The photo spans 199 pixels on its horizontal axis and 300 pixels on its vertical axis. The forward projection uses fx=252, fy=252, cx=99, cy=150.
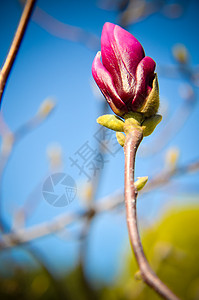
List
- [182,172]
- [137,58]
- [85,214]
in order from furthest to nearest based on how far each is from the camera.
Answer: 1. [85,214]
2. [182,172]
3. [137,58]

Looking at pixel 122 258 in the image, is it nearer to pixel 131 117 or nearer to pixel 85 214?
pixel 85 214

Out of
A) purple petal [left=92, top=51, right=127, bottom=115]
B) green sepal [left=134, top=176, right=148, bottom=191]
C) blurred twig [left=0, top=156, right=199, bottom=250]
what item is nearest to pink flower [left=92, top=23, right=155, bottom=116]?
purple petal [left=92, top=51, right=127, bottom=115]

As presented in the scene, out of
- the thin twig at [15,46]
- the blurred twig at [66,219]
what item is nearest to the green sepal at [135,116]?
the thin twig at [15,46]

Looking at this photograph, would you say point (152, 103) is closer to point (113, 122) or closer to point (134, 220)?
point (113, 122)

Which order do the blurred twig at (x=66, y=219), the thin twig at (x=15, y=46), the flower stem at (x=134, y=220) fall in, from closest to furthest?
the flower stem at (x=134, y=220) → the thin twig at (x=15, y=46) → the blurred twig at (x=66, y=219)

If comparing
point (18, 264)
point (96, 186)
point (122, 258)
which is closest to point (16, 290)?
point (18, 264)

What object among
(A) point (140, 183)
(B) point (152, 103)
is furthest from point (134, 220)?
(B) point (152, 103)

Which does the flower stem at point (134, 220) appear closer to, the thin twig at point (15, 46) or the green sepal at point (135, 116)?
the green sepal at point (135, 116)

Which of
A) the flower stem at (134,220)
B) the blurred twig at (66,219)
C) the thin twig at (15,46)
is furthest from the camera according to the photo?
the blurred twig at (66,219)
